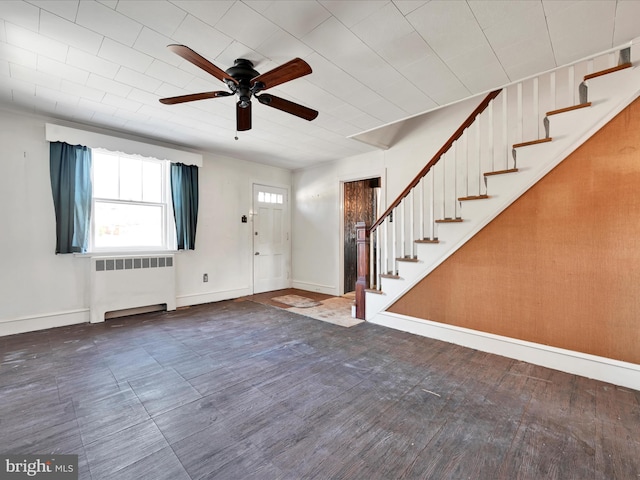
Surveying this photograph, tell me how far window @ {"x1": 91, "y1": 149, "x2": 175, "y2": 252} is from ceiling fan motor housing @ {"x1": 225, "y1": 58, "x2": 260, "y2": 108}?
2681 mm

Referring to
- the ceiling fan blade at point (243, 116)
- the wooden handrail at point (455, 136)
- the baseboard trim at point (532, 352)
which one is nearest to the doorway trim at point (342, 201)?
the wooden handrail at point (455, 136)

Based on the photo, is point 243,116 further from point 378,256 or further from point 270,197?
point 270,197

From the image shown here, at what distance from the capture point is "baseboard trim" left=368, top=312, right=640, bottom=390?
2.18 metres

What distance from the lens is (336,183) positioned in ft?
17.6

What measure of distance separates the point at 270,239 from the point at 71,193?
318 centimetres

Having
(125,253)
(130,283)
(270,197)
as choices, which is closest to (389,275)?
(270,197)

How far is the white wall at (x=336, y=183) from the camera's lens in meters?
4.09

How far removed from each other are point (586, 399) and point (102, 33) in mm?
4343

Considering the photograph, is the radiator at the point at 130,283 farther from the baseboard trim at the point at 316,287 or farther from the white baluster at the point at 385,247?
the white baluster at the point at 385,247

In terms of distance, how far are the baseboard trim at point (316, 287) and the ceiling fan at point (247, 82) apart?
3.58 metres

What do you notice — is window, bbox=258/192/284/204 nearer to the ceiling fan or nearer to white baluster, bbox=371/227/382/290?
white baluster, bbox=371/227/382/290

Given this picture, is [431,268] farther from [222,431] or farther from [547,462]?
[222,431]

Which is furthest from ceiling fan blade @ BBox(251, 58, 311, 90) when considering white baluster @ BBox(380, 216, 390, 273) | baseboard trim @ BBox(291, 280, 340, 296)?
baseboard trim @ BBox(291, 280, 340, 296)

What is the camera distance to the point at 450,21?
1899mm
